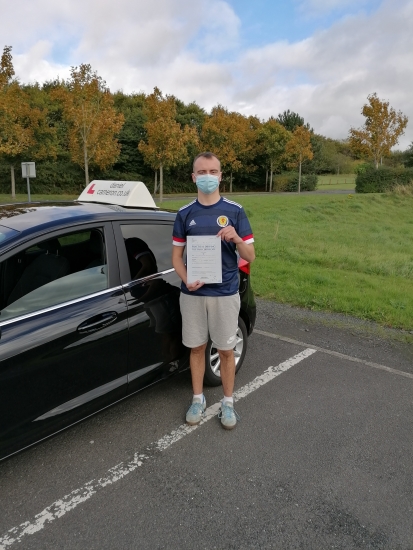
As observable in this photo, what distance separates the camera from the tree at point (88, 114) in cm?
2214

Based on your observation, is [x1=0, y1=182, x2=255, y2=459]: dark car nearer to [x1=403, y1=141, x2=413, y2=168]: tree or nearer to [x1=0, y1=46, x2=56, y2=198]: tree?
[x1=0, y1=46, x2=56, y2=198]: tree

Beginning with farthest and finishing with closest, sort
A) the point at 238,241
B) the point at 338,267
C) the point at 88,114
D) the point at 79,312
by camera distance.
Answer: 1. the point at 88,114
2. the point at 338,267
3. the point at 238,241
4. the point at 79,312

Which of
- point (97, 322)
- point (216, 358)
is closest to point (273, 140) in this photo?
point (216, 358)

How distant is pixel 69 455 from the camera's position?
2691 mm

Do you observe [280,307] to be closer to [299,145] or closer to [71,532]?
[71,532]

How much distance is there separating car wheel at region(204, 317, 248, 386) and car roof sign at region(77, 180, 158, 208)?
1.30 meters

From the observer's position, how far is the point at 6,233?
8.04 feet

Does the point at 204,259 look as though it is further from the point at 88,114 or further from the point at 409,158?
the point at 409,158

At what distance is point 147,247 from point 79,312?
81 cm

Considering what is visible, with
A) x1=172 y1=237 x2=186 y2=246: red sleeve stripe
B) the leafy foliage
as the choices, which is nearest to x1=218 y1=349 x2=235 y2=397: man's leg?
x1=172 y1=237 x2=186 y2=246: red sleeve stripe

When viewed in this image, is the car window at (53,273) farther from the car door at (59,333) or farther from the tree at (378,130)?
the tree at (378,130)

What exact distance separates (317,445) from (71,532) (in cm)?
163

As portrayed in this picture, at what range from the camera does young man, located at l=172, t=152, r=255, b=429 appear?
8.75 feet

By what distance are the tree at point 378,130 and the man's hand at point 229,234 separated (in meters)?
40.4
